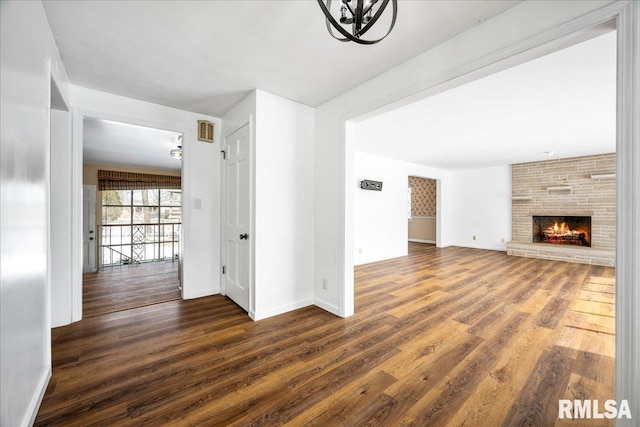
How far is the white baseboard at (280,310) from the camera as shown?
275 cm

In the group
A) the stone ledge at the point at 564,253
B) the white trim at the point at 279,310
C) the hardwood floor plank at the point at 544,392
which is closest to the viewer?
the hardwood floor plank at the point at 544,392

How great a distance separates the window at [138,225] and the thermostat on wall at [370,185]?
4.59 m

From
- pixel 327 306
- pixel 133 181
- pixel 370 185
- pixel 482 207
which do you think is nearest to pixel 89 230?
pixel 133 181

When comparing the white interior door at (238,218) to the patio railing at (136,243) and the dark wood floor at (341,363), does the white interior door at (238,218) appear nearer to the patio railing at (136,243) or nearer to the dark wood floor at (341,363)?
the dark wood floor at (341,363)

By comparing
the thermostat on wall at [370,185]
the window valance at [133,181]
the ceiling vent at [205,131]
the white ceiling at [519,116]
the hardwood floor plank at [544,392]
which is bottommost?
the hardwood floor plank at [544,392]

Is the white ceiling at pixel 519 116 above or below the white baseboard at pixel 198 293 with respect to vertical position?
above

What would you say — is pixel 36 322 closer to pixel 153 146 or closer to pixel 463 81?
pixel 463 81

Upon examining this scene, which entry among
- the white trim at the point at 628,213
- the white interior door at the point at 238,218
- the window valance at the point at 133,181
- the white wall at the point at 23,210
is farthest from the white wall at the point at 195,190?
the window valance at the point at 133,181

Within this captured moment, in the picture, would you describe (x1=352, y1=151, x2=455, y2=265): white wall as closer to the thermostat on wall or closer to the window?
the thermostat on wall

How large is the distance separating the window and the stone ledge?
8.65 meters

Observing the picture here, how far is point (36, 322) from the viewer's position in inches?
60.5

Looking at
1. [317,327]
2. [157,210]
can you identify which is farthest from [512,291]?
[157,210]

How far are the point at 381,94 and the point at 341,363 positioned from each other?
2327 mm

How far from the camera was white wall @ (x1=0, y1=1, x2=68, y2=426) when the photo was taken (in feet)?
3.62
